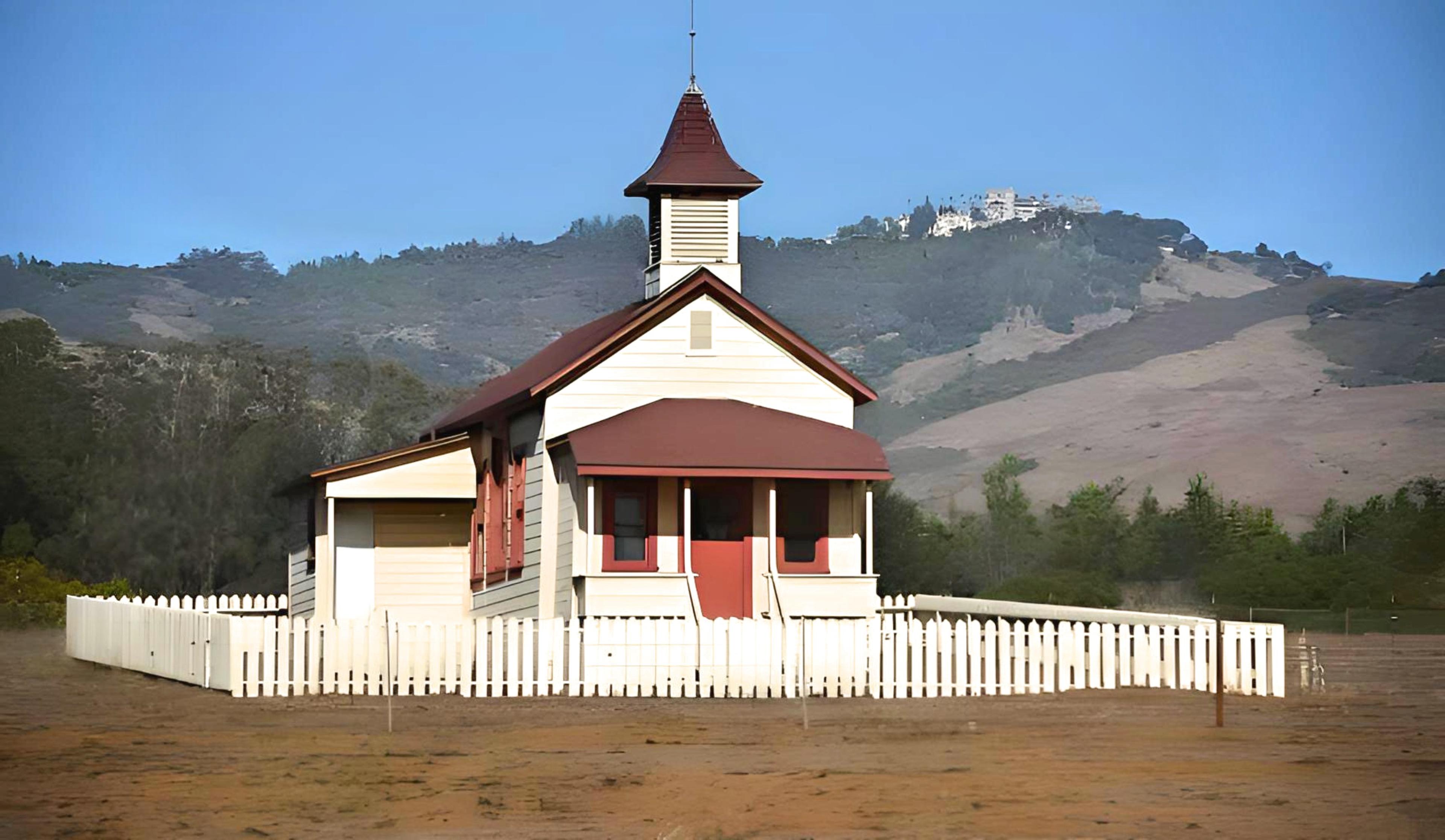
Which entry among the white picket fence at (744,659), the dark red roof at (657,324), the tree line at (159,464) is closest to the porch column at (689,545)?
the white picket fence at (744,659)

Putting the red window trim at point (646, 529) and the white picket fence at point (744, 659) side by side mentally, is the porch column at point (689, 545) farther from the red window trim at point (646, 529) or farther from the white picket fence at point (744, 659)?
the white picket fence at point (744, 659)

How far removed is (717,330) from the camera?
32406mm

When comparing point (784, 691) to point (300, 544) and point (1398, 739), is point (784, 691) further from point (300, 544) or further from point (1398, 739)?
point (300, 544)

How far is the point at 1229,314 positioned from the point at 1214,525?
364ft

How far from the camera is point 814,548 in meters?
31.7

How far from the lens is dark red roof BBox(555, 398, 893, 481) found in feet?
98.1

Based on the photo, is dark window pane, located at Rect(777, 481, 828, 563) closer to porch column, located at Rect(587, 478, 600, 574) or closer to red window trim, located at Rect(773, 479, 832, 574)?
red window trim, located at Rect(773, 479, 832, 574)

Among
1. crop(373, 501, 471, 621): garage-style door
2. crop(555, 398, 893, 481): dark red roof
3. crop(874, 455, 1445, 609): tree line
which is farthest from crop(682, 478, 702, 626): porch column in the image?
crop(874, 455, 1445, 609): tree line

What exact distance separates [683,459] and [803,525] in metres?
2.80

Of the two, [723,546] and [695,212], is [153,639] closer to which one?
[723,546]

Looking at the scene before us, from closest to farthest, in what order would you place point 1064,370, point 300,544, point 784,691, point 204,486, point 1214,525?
point 784,691, point 300,544, point 204,486, point 1214,525, point 1064,370

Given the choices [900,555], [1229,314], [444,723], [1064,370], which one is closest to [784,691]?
[444,723]

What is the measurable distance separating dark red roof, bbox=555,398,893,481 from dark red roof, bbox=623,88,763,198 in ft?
13.9

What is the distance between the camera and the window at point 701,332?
3231cm
